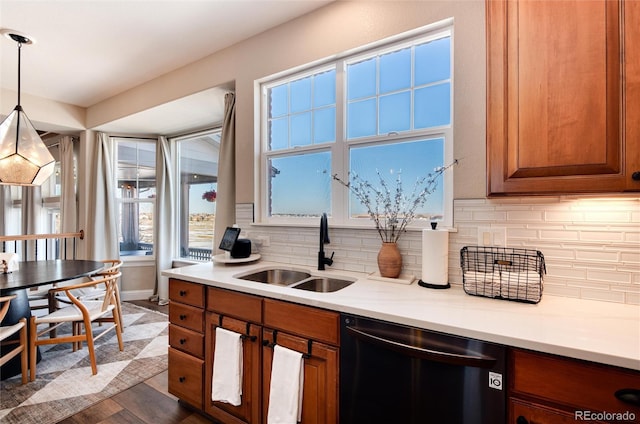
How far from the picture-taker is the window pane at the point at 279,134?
2.36 meters

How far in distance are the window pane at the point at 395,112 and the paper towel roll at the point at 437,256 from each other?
0.75m

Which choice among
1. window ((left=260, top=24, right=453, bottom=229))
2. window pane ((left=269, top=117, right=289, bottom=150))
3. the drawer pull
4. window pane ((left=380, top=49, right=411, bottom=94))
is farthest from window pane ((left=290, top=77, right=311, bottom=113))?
the drawer pull

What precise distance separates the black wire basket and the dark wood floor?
1787 millimetres

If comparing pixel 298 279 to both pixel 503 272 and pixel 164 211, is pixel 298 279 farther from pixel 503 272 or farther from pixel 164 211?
pixel 164 211

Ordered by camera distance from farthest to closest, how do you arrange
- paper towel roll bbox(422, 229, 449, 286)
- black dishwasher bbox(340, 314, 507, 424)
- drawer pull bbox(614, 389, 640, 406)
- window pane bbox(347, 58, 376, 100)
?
window pane bbox(347, 58, 376, 100) < paper towel roll bbox(422, 229, 449, 286) < black dishwasher bbox(340, 314, 507, 424) < drawer pull bbox(614, 389, 640, 406)

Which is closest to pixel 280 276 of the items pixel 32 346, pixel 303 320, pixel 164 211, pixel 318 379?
pixel 303 320

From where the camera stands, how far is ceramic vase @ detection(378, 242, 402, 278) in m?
1.66

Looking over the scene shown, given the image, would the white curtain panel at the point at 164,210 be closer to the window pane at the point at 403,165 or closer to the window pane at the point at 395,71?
the window pane at the point at 403,165

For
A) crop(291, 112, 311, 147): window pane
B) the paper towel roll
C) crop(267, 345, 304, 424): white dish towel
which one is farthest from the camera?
crop(291, 112, 311, 147): window pane

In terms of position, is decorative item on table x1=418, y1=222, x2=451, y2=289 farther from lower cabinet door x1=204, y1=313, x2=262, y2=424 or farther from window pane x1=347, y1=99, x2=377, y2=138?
lower cabinet door x1=204, y1=313, x2=262, y2=424

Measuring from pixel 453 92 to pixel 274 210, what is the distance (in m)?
1.54

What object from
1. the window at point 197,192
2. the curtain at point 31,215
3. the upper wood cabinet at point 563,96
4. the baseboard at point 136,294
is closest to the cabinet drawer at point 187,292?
the upper wood cabinet at point 563,96

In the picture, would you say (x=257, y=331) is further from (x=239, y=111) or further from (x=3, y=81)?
(x=3, y=81)

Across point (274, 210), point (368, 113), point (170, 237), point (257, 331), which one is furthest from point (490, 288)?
point (170, 237)
